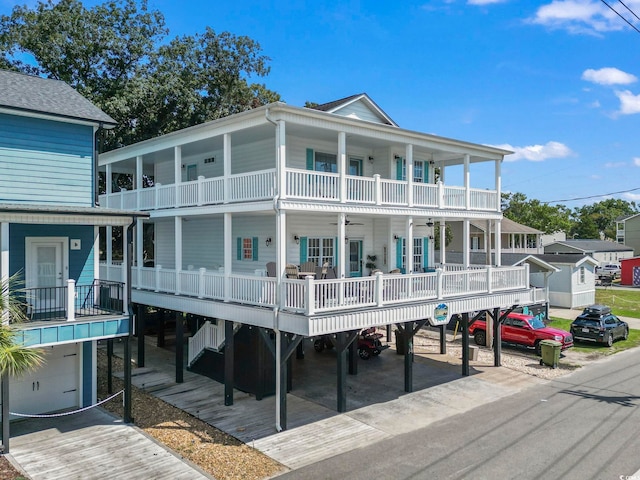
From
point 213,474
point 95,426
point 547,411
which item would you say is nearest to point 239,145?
point 95,426

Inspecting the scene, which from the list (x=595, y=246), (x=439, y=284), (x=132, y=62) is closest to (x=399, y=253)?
(x=439, y=284)

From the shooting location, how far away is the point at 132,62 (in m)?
30.1

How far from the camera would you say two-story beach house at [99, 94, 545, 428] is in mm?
13125

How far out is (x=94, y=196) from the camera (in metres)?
15.3

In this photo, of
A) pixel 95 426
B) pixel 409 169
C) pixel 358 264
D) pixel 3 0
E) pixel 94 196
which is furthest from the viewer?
pixel 3 0

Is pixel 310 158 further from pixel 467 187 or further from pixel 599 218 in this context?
pixel 599 218

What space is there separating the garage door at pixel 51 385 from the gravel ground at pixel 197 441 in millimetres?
1159

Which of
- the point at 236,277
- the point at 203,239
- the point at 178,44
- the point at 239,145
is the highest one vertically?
the point at 178,44

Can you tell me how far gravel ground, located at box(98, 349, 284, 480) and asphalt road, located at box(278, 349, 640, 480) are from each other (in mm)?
966

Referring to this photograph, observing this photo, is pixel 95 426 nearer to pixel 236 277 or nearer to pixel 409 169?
pixel 236 277

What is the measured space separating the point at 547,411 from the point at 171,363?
13.9m

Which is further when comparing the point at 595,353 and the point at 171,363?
the point at 595,353

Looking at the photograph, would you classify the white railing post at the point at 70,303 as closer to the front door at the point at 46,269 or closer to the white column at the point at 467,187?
the front door at the point at 46,269

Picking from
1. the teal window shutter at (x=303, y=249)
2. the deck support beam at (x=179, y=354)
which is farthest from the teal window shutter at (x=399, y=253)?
the deck support beam at (x=179, y=354)
